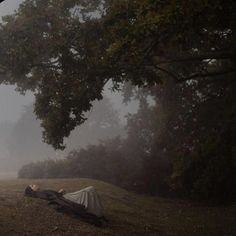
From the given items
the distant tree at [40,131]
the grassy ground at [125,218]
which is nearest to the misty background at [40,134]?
the distant tree at [40,131]

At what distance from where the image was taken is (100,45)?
1489cm

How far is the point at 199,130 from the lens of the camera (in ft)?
82.3

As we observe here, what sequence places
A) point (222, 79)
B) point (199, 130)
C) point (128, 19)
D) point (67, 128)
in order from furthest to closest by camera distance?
1. point (199, 130)
2. point (222, 79)
3. point (67, 128)
4. point (128, 19)

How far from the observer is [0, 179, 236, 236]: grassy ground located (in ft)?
44.4

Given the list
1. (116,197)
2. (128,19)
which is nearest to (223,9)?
(128,19)

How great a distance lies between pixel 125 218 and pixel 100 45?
714 cm

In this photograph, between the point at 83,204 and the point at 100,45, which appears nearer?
the point at 100,45

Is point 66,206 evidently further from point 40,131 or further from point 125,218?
point 40,131

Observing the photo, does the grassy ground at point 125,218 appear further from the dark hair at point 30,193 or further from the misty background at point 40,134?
the misty background at point 40,134

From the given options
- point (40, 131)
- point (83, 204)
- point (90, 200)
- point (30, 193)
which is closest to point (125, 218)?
point (90, 200)

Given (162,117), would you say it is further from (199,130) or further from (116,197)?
(116,197)

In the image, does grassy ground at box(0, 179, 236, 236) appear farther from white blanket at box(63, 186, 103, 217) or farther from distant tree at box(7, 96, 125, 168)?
distant tree at box(7, 96, 125, 168)

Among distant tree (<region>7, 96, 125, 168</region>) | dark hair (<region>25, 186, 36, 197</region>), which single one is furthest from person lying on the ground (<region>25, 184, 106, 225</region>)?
distant tree (<region>7, 96, 125, 168</region>)

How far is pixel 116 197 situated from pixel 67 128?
828cm
